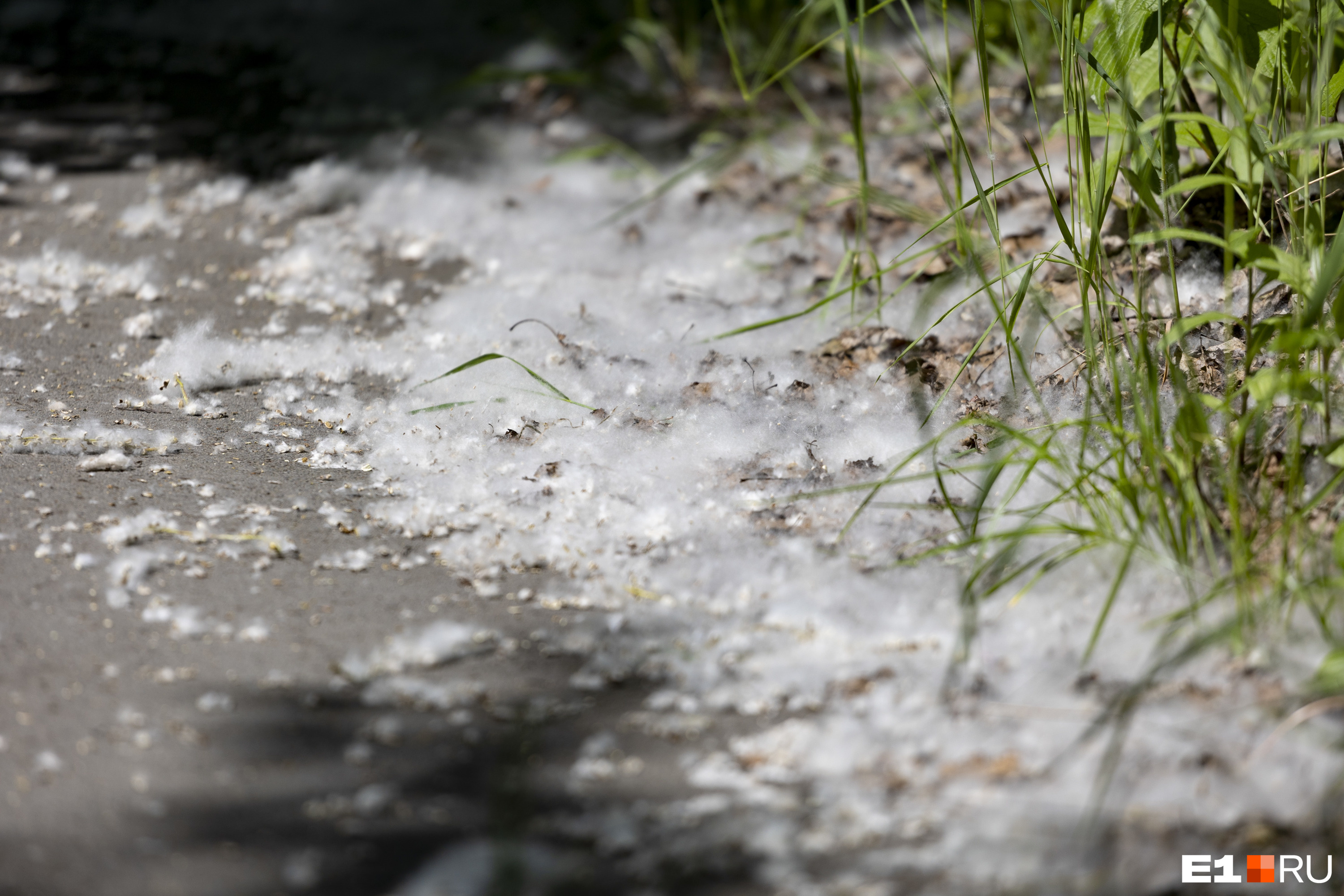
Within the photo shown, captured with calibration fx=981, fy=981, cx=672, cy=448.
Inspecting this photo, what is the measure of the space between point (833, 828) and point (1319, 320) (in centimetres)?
94

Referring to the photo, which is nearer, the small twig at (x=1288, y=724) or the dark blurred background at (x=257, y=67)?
the small twig at (x=1288, y=724)

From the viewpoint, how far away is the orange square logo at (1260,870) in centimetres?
102

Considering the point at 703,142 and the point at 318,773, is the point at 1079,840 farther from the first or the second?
the point at 703,142

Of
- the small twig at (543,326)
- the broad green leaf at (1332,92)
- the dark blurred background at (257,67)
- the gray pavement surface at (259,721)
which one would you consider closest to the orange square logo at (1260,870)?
the gray pavement surface at (259,721)

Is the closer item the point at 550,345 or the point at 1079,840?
the point at 1079,840

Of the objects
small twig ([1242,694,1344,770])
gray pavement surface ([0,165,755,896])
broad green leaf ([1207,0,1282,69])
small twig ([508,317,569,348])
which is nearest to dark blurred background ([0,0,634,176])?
small twig ([508,317,569,348])

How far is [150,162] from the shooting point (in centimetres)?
257

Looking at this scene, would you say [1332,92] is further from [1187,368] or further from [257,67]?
[257,67]

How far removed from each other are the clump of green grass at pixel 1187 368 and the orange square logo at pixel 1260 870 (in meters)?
0.19

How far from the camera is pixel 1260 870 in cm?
103

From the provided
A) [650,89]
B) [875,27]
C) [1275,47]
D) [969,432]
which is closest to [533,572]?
[969,432]

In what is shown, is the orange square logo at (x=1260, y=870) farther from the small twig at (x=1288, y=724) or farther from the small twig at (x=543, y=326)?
the small twig at (x=543, y=326)

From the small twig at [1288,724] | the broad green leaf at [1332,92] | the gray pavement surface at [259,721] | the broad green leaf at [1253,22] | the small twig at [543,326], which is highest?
the broad green leaf at [1253,22]

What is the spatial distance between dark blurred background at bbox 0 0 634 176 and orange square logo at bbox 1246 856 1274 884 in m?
2.16
